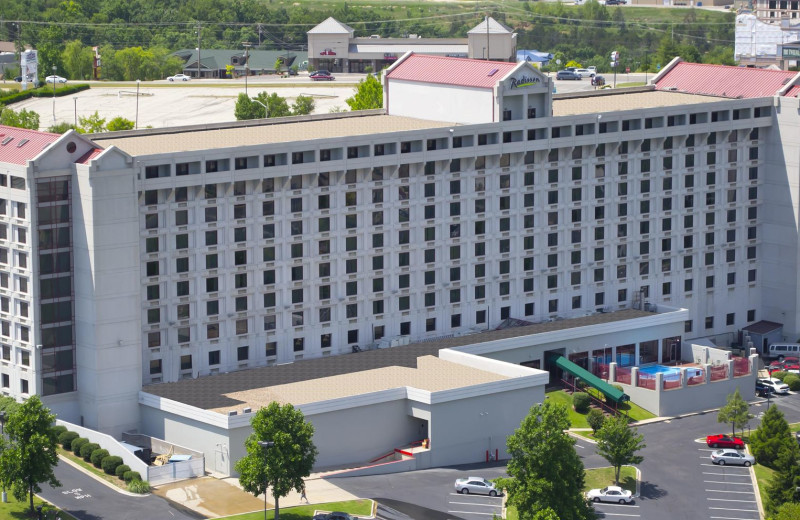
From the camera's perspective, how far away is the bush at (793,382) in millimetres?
168125

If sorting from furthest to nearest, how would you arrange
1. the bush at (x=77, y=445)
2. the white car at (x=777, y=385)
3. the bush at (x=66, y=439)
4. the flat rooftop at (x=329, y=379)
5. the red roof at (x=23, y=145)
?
the white car at (x=777, y=385) < the flat rooftop at (x=329, y=379) < the red roof at (x=23, y=145) < the bush at (x=66, y=439) < the bush at (x=77, y=445)

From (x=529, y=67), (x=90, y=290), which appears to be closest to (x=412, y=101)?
(x=529, y=67)

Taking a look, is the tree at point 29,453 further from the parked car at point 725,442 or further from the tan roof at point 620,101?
the tan roof at point 620,101

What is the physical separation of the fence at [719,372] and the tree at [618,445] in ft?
81.3

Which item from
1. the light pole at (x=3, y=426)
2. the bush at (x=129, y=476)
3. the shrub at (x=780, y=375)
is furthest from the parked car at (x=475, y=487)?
the shrub at (x=780, y=375)

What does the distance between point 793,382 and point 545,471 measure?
5076 centimetres

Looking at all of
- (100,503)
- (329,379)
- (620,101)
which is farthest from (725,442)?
(100,503)

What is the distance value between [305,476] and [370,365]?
23.9 meters

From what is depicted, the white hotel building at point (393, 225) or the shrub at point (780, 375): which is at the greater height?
the white hotel building at point (393, 225)

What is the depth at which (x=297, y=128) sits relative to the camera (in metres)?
161

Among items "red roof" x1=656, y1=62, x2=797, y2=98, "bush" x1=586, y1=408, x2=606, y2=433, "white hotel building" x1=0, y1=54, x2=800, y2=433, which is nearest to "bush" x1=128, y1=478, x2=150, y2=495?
"white hotel building" x1=0, y1=54, x2=800, y2=433

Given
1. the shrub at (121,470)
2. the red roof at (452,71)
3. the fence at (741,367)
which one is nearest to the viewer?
the shrub at (121,470)

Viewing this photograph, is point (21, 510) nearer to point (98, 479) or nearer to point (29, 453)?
point (29, 453)

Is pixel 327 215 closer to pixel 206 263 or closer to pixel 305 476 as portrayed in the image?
pixel 206 263
